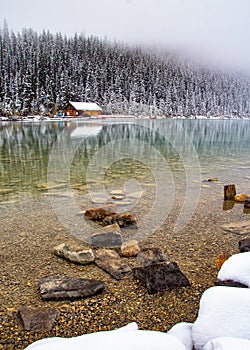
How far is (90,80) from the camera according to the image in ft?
277

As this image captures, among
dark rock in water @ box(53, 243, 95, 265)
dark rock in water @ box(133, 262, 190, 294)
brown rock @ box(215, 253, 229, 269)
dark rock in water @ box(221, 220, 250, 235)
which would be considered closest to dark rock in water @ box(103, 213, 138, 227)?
dark rock in water @ box(53, 243, 95, 265)

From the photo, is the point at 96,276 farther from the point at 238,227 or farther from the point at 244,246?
the point at 238,227

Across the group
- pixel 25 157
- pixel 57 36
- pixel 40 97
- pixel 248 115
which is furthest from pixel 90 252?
pixel 248 115

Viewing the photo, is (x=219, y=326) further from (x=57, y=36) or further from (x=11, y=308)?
(x=57, y=36)

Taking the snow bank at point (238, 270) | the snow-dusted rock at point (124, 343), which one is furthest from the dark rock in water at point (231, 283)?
the snow-dusted rock at point (124, 343)

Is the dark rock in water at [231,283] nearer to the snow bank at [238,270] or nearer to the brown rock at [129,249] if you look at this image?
the snow bank at [238,270]

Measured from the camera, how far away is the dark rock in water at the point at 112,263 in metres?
4.23

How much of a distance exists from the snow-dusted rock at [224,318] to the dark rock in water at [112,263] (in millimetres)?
1592

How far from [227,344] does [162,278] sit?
5.15ft

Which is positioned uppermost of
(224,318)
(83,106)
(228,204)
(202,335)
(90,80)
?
(90,80)

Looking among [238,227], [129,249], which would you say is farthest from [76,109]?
[129,249]

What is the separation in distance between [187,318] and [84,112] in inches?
2842

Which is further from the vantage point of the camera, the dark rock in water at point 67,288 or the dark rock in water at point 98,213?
the dark rock in water at point 98,213

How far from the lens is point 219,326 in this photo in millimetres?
2543
